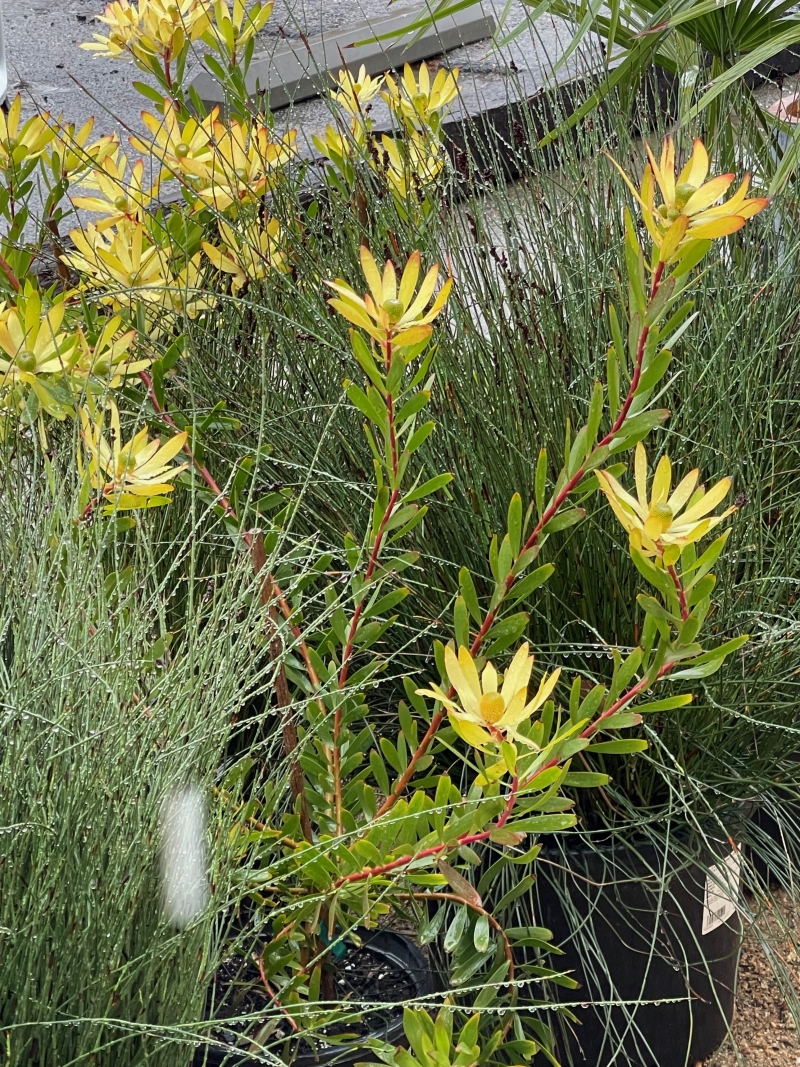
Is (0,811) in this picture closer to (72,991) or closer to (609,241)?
(72,991)

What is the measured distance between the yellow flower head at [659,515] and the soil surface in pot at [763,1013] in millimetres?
635

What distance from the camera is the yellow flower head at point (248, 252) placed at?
54.1 inches

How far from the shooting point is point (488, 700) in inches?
29.5

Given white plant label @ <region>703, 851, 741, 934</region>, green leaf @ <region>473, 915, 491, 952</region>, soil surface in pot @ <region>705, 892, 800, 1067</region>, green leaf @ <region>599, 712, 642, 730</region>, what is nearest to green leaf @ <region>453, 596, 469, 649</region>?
green leaf @ <region>599, 712, 642, 730</region>

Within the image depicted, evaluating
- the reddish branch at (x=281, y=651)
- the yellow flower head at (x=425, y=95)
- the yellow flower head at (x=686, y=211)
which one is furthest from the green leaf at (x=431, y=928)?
the yellow flower head at (x=425, y=95)

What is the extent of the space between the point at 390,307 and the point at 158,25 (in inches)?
34.4

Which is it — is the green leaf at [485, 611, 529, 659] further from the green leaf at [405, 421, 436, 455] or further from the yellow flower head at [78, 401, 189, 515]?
the yellow flower head at [78, 401, 189, 515]

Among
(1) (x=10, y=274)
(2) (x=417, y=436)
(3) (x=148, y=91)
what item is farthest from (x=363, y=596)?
(3) (x=148, y=91)

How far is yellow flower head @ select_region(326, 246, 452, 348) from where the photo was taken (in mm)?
755

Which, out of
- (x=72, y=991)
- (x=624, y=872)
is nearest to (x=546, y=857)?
(x=624, y=872)

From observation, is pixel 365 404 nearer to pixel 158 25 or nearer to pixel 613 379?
pixel 613 379

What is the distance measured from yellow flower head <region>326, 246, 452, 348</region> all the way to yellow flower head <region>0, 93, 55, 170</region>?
29.4 inches

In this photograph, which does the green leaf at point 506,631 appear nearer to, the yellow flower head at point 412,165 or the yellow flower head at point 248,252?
the yellow flower head at point 248,252

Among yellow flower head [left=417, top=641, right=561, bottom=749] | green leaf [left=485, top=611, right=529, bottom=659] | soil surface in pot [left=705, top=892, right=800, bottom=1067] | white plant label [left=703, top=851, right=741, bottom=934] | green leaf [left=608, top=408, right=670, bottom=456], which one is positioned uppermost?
green leaf [left=608, top=408, right=670, bottom=456]
